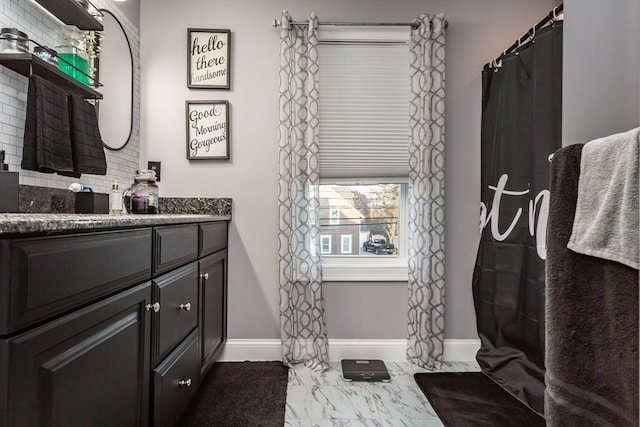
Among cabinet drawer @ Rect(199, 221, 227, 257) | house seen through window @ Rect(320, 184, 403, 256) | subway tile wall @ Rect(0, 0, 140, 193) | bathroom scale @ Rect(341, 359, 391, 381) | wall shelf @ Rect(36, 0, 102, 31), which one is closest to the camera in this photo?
subway tile wall @ Rect(0, 0, 140, 193)

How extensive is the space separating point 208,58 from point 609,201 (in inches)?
88.5

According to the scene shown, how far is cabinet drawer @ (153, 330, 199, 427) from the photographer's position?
49.7 inches

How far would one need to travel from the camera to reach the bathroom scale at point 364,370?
2.09 metres

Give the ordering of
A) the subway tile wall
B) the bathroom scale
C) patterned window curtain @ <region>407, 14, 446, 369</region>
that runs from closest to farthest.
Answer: the subway tile wall, the bathroom scale, patterned window curtain @ <region>407, 14, 446, 369</region>

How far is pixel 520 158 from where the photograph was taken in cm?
194

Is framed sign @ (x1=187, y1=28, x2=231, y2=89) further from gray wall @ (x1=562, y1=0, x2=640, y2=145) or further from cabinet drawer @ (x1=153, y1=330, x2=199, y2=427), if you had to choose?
gray wall @ (x1=562, y1=0, x2=640, y2=145)

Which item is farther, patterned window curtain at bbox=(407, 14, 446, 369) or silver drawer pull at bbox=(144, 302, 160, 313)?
patterned window curtain at bbox=(407, 14, 446, 369)

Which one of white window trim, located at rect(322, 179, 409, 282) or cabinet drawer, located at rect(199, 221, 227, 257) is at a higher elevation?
cabinet drawer, located at rect(199, 221, 227, 257)

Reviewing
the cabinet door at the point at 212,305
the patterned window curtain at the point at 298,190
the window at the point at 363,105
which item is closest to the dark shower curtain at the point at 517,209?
the window at the point at 363,105

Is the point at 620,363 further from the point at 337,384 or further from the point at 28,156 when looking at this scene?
the point at 28,156

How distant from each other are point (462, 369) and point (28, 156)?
2428 millimetres

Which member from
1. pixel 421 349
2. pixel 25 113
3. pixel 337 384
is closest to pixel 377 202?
pixel 421 349

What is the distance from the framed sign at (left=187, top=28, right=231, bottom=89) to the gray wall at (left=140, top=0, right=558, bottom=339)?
5 cm

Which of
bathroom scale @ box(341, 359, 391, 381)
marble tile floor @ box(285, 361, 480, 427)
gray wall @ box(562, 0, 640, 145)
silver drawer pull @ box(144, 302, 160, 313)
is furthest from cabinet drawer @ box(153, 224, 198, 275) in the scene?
gray wall @ box(562, 0, 640, 145)
